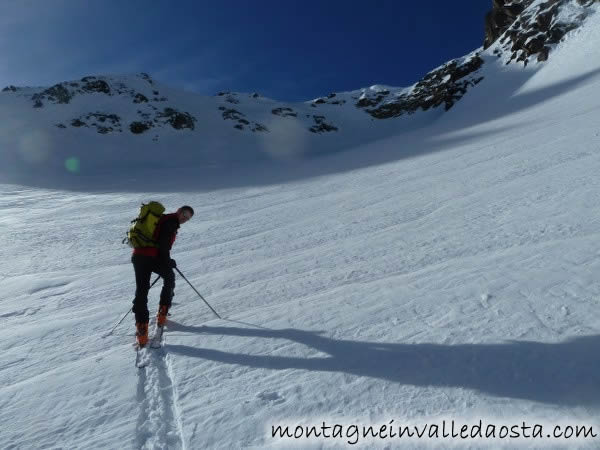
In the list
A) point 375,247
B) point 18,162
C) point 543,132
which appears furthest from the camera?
point 18,162

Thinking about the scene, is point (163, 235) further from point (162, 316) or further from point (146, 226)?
point (162, 316)

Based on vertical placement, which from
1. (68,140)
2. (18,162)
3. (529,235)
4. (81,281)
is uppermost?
(68,140)

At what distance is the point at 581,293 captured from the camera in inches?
161

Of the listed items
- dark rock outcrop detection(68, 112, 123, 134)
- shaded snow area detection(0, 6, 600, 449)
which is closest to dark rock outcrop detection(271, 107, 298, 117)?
dark rock outcrop detection(68, 112, 123, 134)

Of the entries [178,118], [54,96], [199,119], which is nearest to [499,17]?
[199,119]

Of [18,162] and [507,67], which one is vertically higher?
[507,67]

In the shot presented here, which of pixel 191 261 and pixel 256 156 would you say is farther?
pixel 256 156

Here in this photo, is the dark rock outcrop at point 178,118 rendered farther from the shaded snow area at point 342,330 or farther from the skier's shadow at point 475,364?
the skier's shadow at point 475,364

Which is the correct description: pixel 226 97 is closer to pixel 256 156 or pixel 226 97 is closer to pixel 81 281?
pixel 256 156

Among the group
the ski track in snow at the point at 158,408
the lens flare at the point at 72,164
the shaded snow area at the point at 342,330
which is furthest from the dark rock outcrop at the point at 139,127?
the ski track in snow at the point at 158,408

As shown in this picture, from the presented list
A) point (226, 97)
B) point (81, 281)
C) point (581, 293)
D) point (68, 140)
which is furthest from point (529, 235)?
point (226, 97)

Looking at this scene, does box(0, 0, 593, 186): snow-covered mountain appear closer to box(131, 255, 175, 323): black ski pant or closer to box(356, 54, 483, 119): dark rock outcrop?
box(356, 54, 483, 119): dark rock outcrop

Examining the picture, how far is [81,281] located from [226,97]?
6603 centimetres

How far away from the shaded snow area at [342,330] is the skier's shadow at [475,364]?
0.01 metres
